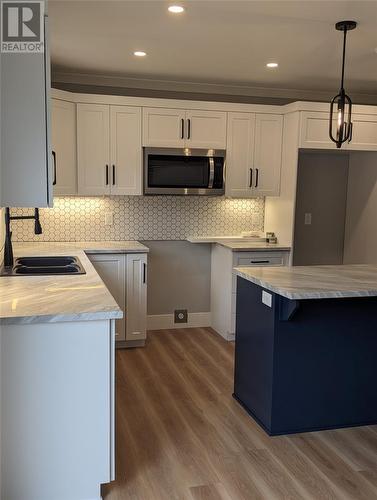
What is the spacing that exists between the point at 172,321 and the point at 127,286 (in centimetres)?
101

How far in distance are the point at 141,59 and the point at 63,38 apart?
29.6 inches

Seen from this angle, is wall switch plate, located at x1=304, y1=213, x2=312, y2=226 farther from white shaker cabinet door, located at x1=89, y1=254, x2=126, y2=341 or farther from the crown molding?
white shaker cabinet door, located at x1=89, y1=254, x2=126, y2=341

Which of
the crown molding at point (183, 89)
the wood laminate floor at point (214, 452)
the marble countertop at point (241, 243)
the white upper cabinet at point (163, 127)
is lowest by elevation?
the wood laminate floor at point (214, 452)

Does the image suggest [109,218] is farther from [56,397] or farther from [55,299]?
[56,397]

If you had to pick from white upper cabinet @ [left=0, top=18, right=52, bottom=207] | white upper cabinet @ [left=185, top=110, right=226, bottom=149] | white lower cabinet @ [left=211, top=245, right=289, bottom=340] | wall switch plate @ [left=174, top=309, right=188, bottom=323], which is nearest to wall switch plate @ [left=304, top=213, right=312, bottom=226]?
white lower cabinet @ [left=211, top=245, right=289, bottom=340]

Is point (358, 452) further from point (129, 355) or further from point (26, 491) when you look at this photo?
point (129, 355)

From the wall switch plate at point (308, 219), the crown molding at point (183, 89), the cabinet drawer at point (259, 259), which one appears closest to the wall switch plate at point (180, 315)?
the cabinet drawer at point (259, 259)

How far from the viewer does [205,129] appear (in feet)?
15.6

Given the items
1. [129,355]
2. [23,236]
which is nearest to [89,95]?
[23,236]

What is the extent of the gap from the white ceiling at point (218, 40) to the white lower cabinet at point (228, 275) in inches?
66.5

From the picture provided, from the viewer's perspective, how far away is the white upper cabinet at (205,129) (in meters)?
A: 4.72

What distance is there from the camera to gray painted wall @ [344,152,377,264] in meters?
5.22

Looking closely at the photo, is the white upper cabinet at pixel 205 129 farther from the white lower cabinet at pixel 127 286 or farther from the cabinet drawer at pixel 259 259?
the white lower cabinet at pixel 127 286

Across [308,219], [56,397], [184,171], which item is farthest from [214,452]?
[308,219]
